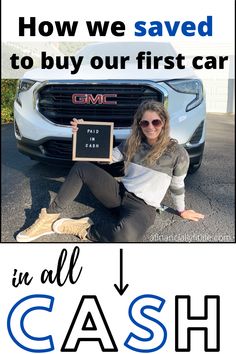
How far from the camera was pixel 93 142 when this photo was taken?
8.39ft

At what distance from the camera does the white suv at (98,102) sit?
2.68m

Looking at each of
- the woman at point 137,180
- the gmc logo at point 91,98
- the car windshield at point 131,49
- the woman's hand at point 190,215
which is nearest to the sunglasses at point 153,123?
the woman at point 137,180

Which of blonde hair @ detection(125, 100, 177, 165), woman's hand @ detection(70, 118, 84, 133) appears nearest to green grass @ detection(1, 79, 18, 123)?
woman's hand @ detection(70, 118, 84, 133)

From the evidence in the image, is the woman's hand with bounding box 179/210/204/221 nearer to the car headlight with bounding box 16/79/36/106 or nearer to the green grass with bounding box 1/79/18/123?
the car headlight with bounding box 16/79/36/106

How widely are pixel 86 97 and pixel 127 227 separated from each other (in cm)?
107

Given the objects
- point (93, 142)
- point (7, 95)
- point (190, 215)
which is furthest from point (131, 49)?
point (7, 95)

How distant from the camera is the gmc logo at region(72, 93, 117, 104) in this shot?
2684 mm

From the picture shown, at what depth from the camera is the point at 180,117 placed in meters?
2.69

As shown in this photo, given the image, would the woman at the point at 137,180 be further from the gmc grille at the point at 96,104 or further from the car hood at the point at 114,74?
the car hood at the point at 114,74

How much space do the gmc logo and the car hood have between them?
0.44 ft

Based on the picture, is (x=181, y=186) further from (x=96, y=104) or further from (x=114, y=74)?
(x=114, y=74)

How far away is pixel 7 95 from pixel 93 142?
10.7 feet

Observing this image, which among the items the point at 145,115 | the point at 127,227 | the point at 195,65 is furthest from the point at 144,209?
the point at 195,65

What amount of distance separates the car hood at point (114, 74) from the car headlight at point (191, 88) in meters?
0.05
